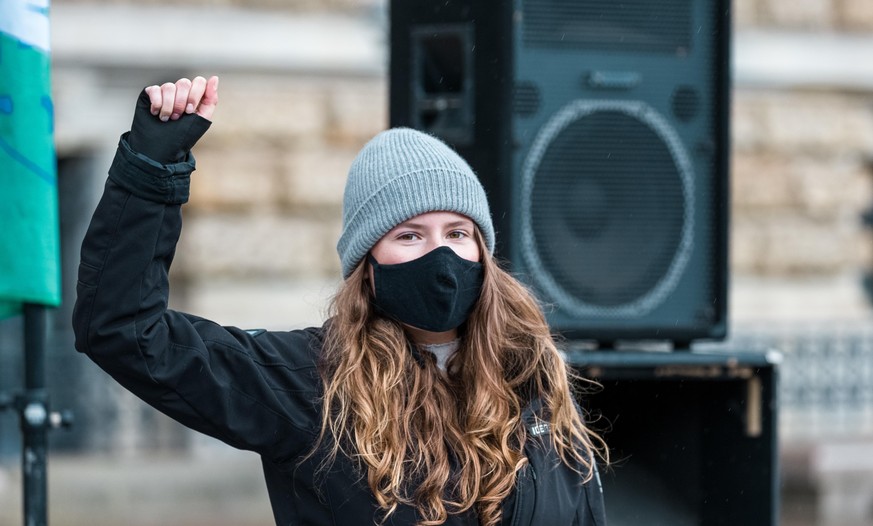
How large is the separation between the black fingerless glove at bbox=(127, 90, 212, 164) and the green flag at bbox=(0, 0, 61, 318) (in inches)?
37.8

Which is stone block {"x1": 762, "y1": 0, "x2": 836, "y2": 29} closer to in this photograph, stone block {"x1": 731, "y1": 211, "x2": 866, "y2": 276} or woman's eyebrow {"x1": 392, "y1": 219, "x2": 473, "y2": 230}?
stone block {"x1": 731, "y1": 211, "x2": 866, "y2": 276}

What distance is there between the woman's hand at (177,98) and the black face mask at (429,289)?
498 mm

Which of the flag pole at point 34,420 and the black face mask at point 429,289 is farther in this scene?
the flag pole at point 34,420

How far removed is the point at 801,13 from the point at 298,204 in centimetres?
458

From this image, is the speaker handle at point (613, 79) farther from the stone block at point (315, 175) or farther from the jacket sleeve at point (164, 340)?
the stone block at point (315, 175)

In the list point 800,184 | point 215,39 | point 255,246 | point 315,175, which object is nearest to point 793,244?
point 800,184

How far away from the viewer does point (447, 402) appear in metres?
2.41

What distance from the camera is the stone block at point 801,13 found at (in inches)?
415

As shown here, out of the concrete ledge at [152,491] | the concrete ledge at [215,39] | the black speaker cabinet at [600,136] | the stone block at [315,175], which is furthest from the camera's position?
the stone block at [315,175]

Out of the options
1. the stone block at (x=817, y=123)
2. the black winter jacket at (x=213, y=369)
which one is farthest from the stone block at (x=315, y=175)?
the black winter jacket at (x=213, y=369)

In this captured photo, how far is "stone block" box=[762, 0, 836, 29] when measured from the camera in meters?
10.5

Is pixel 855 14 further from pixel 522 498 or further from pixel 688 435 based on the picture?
pixel 522 498

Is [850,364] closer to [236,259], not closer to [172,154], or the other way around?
[236,259]

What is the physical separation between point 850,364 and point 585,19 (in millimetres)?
7548
